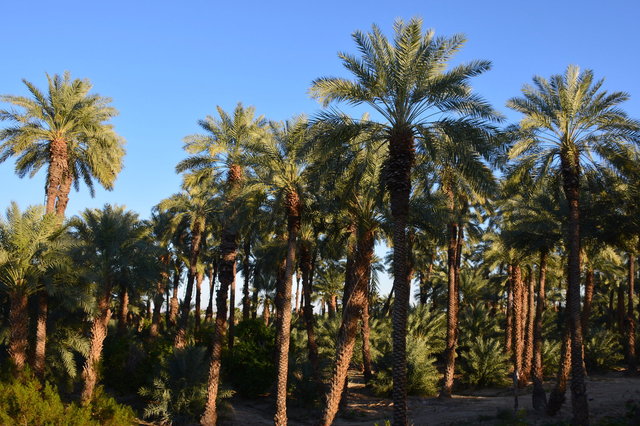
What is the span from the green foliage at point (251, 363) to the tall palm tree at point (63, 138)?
1140 cm

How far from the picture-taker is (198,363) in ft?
91.9

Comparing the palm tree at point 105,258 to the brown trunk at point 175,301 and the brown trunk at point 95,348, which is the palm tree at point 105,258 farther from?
the brown trunk at point 175,301

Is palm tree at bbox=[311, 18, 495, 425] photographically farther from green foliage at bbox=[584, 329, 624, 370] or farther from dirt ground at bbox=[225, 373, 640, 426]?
green foliage at bbox=[584, 329, 624, 370]

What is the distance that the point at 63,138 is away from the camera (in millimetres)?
29125

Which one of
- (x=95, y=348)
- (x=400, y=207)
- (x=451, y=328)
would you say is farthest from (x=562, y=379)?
(x=95, y=348)

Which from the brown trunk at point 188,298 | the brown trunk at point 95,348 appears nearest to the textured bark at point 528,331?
the brown trunk at point 188,298

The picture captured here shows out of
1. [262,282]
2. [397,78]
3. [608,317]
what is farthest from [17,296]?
[608,317]

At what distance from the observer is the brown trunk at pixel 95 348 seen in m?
26.5

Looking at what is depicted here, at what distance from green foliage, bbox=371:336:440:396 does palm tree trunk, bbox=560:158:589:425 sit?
14407mm

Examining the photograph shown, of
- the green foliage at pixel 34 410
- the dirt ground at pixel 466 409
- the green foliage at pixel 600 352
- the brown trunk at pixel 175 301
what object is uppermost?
the brown trunk at pixel 175 301

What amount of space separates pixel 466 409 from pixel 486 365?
8.85m

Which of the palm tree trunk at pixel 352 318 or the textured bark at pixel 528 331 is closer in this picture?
the palm tree trunk at pixel 352 318

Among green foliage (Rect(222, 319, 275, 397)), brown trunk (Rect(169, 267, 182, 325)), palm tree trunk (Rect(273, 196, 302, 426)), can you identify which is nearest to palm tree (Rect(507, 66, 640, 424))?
palm tree trunk (Rect(273, 196, 302, 426))

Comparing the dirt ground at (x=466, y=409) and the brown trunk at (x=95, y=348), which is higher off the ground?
the brown trunk at (x=95, y=348)
